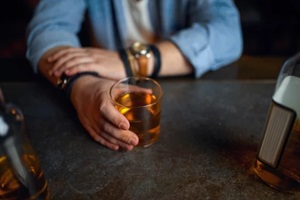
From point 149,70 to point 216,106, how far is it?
0.62 feet

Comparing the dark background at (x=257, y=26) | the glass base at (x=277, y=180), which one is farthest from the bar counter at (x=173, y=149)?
the dark background at (x=257, y=26)

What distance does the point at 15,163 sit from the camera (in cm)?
43

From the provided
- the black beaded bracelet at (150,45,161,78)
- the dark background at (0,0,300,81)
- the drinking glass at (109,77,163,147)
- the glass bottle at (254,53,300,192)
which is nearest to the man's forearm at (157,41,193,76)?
the black beaded bracelet at (150,45,161,78)

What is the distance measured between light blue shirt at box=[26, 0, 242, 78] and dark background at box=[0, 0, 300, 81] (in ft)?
1.60

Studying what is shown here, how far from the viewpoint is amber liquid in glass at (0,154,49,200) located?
1.38 feet

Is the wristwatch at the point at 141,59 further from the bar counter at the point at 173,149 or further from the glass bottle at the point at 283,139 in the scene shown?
the glass bottle at the point at 283,139

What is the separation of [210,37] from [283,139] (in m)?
0.42

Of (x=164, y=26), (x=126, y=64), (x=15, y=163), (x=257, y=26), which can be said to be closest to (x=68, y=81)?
(x=126, y=64)

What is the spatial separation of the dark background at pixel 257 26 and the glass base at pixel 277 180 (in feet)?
3.70

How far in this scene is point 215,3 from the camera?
85 centimetres

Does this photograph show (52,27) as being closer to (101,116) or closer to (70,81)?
(70,81)

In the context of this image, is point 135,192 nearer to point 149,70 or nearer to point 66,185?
point 66,185

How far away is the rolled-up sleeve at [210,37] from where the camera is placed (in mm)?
754

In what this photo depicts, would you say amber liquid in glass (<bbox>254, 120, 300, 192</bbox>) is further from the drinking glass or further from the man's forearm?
the man's forearm
